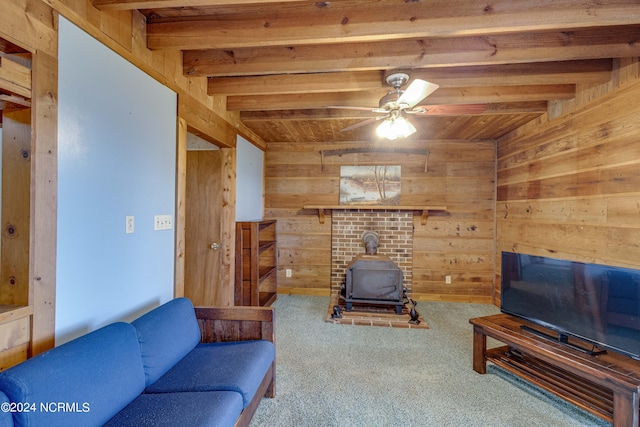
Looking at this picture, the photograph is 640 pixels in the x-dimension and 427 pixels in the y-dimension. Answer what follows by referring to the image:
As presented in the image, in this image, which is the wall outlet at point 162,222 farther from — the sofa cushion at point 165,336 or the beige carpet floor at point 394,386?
the beige carpet floor at point 394,386

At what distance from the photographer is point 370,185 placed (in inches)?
175

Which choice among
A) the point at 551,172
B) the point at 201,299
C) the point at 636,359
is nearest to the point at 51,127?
the point at 201,299

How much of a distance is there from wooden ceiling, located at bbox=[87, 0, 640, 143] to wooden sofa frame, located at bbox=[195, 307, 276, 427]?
1818 millimetres

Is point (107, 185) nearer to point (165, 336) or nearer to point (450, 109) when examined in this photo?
point (165, 336)

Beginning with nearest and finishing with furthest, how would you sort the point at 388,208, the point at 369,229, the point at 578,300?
1. the point at 578,300
2. the point at 388,208
3. the point at 369,229

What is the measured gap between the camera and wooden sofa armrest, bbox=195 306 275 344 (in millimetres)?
2004

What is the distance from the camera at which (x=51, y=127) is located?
4.45 feet

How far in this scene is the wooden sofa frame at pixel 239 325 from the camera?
2004 millimetres

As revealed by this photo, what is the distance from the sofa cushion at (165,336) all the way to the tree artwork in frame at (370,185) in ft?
9.72

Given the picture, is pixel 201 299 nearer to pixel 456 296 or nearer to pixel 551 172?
pixel 456 296

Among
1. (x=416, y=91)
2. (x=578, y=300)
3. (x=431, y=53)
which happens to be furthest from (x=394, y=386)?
(x=431, y=53)

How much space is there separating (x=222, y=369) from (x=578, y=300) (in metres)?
2.36

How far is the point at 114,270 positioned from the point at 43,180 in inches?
25.1

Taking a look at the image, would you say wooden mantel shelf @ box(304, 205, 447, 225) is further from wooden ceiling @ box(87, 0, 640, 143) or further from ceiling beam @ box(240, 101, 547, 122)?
wooden ceiling @ box(87, 0, 640, 143)
